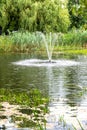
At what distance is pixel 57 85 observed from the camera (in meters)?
13.6

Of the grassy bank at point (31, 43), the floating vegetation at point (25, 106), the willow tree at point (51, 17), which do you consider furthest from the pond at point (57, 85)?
the willow tree at point (51, 17)

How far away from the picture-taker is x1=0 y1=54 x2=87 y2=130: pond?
8.62m

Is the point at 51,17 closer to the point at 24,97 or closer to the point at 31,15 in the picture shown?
the point at 31,15

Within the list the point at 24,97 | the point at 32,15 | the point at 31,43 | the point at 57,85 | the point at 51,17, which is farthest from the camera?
the point at 51,17

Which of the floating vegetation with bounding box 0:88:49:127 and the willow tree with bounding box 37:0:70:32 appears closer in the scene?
the floating vegetation with bounding box 0:88:49:127

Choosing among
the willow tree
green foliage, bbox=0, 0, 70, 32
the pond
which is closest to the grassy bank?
green foliage, bbox=0, 0, 70, 32

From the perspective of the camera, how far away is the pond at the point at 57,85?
8.62 metres

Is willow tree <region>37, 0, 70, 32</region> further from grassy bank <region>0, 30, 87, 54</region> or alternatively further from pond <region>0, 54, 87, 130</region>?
pond <region>0, 54, 87, 130</region>

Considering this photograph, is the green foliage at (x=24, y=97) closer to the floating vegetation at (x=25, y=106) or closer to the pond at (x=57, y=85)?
the floating vegetation at (x=25, y=106)

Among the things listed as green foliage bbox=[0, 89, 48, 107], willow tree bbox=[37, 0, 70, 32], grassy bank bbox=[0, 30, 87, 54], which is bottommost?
grassy bank bbox=[0, 30, 87, 54]

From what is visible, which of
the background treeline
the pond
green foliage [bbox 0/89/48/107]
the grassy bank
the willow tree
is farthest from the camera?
the willow tree

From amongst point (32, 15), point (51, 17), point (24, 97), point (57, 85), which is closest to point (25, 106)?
point (24, 97)

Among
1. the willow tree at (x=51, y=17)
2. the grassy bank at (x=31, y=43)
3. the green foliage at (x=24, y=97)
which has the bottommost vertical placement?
the grassy bank at (x=31, y=43)

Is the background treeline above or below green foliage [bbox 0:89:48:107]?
below
